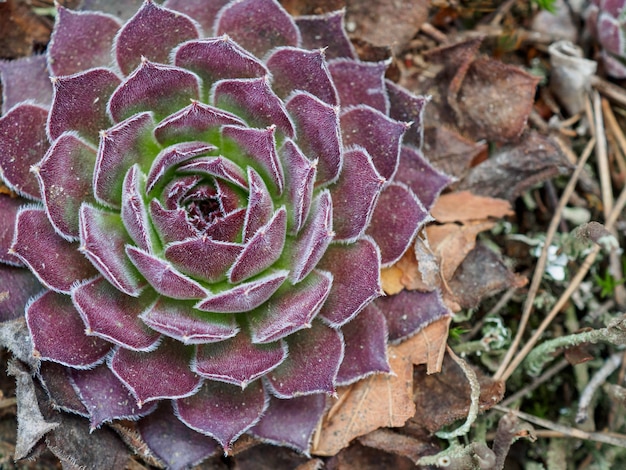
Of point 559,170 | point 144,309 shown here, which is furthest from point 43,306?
point 559,170

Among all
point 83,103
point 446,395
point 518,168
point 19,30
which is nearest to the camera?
point 83,103

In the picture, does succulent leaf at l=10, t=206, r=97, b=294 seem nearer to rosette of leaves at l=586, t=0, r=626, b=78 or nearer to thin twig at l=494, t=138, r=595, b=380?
thin twig at l=494, t=138, r=595, b=380

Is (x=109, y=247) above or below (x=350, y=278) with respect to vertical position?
above

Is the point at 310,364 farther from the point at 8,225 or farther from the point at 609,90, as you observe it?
the point at 609,90

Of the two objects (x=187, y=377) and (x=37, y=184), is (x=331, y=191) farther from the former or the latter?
(x=37, y=184)

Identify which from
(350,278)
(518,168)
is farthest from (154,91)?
(518,168)

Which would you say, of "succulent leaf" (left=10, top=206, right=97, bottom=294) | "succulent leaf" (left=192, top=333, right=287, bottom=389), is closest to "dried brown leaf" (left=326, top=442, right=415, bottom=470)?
"succulent leaf" (left=192, top=333, right=287, bottom=389)

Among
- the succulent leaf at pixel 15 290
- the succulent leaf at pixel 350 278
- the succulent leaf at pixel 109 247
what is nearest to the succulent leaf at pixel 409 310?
the succulent leaf at pixel 350 278
